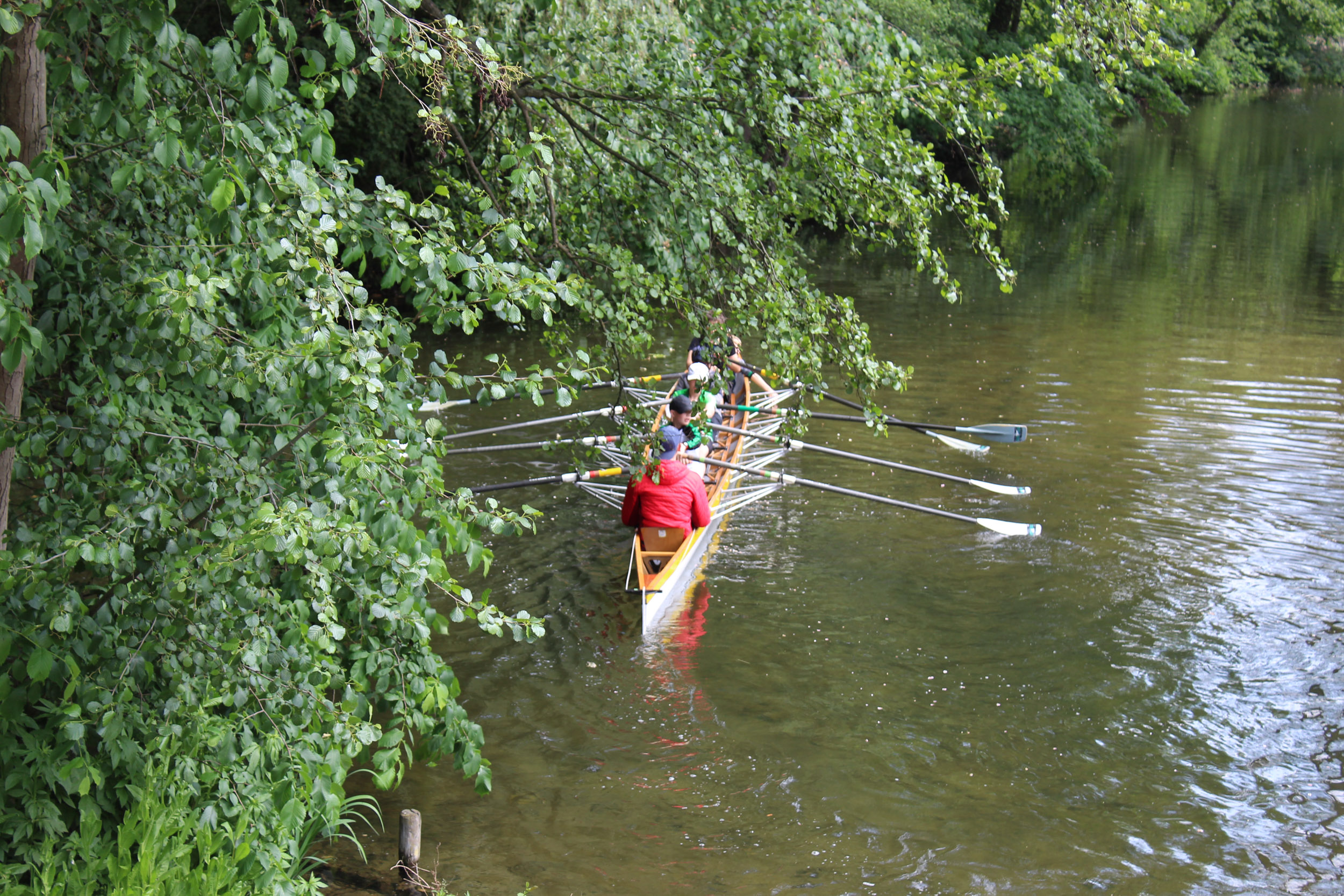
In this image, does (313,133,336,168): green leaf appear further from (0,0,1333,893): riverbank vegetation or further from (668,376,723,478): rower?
(668,376,723,478): rower

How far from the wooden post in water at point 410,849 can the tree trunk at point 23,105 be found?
198 cm

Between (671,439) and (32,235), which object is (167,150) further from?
(671,439)

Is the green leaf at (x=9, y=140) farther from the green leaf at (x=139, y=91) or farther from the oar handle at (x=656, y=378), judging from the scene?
the oar handle at (x=656, y=378)

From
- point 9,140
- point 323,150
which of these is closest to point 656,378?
point 323,150

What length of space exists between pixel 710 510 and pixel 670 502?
26.1 inches

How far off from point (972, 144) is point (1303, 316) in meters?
13.9

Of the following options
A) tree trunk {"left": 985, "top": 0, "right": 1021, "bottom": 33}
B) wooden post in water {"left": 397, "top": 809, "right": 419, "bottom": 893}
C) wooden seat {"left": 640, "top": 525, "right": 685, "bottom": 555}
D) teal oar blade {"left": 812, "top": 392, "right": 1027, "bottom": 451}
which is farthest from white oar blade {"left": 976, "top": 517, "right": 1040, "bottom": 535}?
tree trunk {"left": 985, "top": 0, "right": 1021, "bottom": 33}

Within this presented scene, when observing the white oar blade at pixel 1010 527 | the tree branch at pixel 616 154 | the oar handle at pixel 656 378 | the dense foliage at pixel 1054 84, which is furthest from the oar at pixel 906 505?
the dense foliage at pixel 1054 84

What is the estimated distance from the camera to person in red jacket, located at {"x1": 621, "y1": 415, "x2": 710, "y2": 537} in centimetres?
793

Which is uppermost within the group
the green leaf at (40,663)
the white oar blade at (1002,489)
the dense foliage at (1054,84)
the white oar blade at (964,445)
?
the dense foliage at (1054,84)

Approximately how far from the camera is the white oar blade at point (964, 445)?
440 inches

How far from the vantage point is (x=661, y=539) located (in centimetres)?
796

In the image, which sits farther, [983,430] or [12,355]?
[983,430]

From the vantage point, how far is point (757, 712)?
21.2 feet
